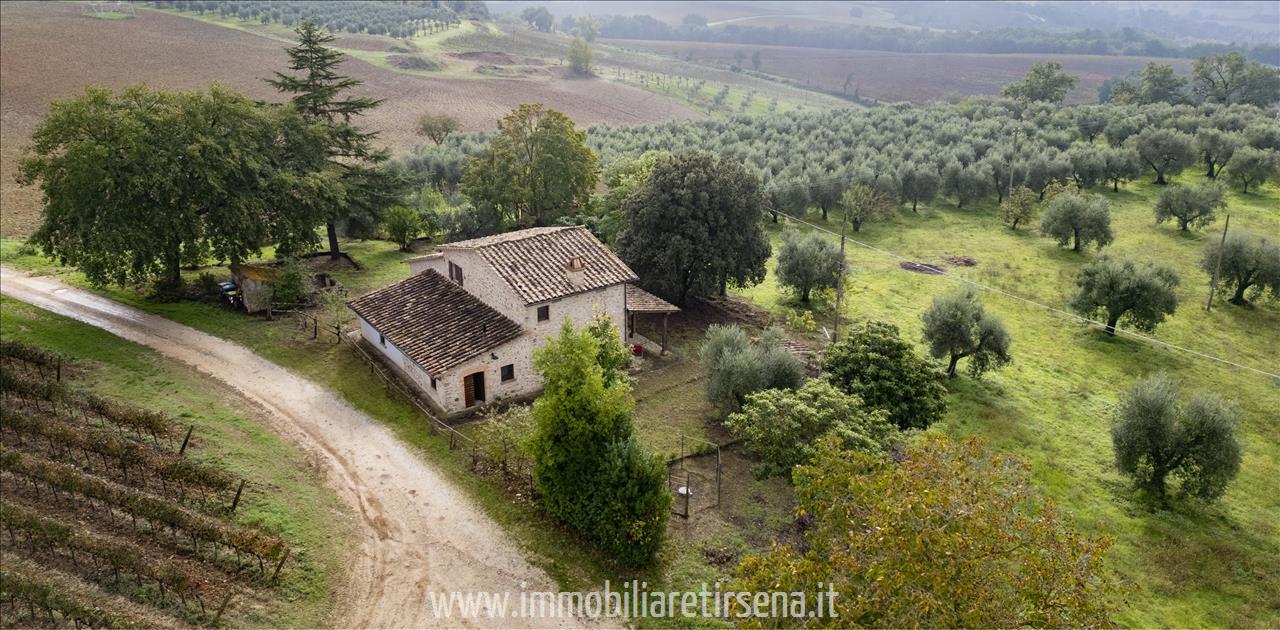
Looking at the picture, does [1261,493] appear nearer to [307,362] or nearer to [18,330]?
Answer: [307,362]

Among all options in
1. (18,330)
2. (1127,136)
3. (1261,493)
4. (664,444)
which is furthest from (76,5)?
(1261,493)

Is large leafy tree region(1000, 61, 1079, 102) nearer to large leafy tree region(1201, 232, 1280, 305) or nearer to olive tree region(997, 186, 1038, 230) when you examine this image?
olive tree region(997, 186, 1038, 230)

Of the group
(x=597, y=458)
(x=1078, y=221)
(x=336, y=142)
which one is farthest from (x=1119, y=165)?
(x=597, y=458)

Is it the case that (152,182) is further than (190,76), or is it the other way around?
(190,76)

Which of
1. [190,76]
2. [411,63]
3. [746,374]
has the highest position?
[411,63]

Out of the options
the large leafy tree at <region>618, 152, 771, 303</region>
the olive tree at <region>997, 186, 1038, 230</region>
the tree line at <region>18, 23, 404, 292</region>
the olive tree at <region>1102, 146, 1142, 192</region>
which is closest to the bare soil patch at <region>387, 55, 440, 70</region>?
the tree line at <region>18, 23, 404, 292</region>

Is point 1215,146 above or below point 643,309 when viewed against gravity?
above

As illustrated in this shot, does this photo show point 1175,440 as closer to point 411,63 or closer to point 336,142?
point 336,142
